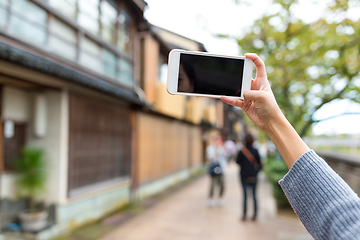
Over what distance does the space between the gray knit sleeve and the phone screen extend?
2.01 feet

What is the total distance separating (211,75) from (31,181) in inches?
202

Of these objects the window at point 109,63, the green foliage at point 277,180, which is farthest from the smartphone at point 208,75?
the green foliage at point 277,180

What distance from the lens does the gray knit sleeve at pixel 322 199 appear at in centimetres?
93

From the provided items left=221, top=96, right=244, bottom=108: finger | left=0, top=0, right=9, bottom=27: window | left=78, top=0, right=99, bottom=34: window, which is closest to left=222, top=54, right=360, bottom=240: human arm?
left=221, top=96, right=244, bottom=108: finger

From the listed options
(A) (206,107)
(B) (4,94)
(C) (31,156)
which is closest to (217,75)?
(C) (31,156)

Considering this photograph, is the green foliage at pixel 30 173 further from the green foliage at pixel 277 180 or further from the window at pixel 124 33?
the green foliage at pixel 277 180

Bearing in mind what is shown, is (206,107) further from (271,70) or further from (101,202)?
(101,202)

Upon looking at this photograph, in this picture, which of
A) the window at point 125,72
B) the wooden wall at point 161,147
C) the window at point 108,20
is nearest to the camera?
the window at point 108,20

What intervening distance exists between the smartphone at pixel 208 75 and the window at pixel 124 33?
24.8ft

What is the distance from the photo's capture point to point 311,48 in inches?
297

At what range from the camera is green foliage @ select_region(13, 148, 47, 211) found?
5.31 meters

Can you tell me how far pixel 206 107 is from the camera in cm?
1975

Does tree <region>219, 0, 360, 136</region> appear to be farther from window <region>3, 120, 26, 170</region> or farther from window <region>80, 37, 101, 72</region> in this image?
window <region>3, 120, 26, 170</region>

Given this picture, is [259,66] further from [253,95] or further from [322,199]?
[322,199]
